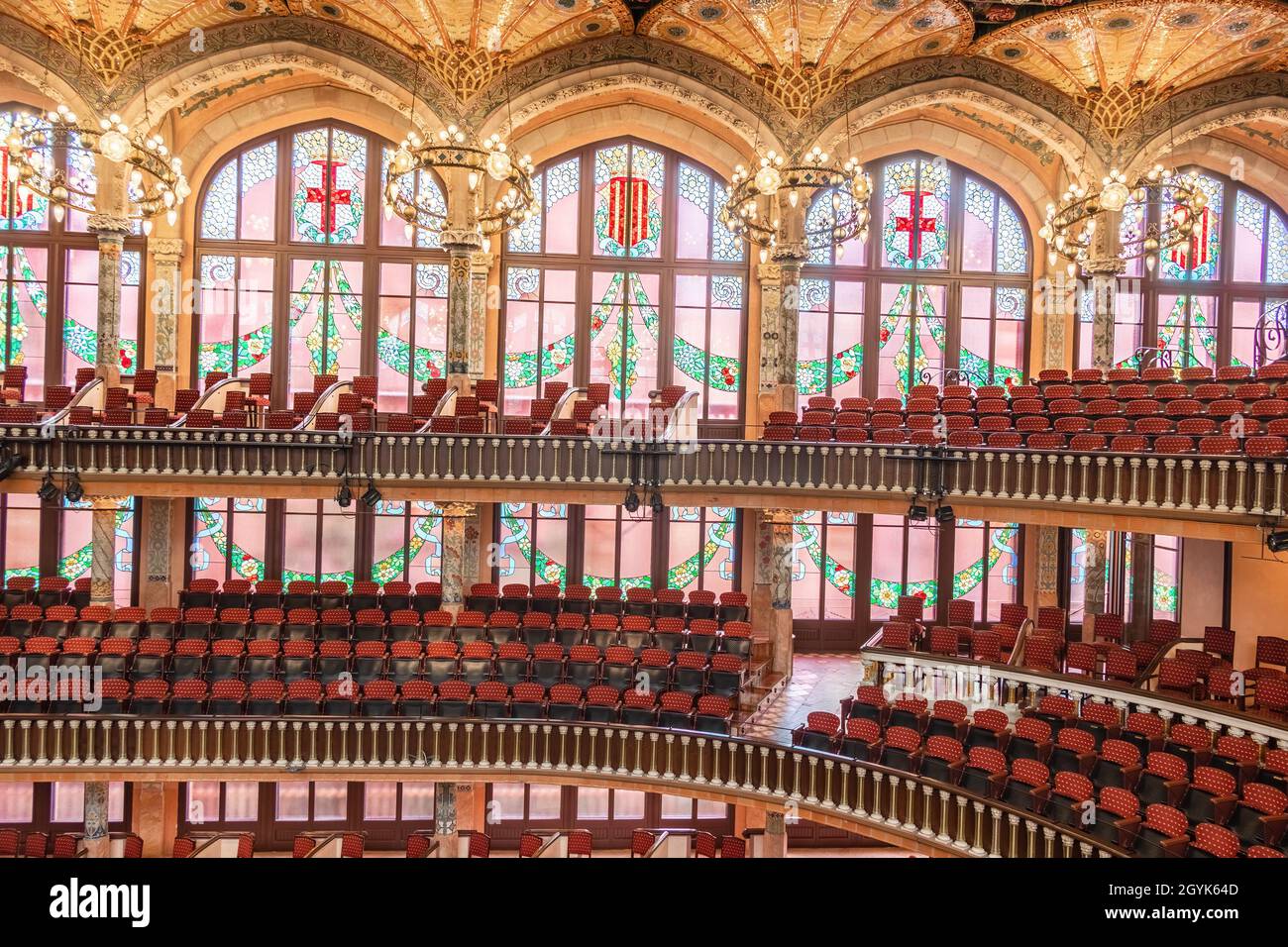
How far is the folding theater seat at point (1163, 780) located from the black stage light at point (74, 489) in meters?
12.5

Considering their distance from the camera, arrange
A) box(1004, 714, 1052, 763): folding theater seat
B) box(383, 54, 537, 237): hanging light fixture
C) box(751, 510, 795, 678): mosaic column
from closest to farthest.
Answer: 1. box(1004, 714, 1052, 763): folding theater seat
2. box(383, 54, 537, 237): hanging light fixture
3. box(751, 510, 795, 678): mosaic column

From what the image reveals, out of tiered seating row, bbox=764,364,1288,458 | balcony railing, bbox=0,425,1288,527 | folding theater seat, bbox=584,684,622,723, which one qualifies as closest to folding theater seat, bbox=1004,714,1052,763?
balcony railing, bbox=0,425,1288,527

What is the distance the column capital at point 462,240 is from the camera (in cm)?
1470

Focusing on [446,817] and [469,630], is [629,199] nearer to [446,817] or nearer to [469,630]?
[469,630]

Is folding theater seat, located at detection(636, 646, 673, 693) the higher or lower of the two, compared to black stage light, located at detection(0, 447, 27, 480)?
lower

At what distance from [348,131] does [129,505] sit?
284 inches

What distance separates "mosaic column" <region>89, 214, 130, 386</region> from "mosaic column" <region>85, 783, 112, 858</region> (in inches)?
230

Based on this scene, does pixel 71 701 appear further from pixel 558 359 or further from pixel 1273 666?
pixel 1273 666

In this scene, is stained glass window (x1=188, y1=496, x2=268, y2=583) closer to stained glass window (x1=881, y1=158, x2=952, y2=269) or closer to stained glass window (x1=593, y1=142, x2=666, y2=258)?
stained glass window (x1=593, y1=142, x2=666, y2=258)

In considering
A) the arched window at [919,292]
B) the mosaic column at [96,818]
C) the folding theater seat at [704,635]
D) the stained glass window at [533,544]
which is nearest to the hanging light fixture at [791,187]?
the arched window at [919,292]

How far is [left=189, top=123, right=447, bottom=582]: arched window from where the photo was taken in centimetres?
1662

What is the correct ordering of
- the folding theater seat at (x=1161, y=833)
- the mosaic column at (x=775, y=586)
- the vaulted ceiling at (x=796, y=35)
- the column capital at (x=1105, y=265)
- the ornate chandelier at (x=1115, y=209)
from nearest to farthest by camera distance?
the folding theater seat at (x=1161, y=833)
the ornate chandelier at (x=1115, y=209)
the vaulted ceiling at (x=796, y=35)
the column capital at (x=1105, y=265)
the mosaic column at (x=775, y=586)

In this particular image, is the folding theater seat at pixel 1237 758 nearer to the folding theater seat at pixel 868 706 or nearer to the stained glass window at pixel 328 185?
the folding theater seat at pixel 868 706
